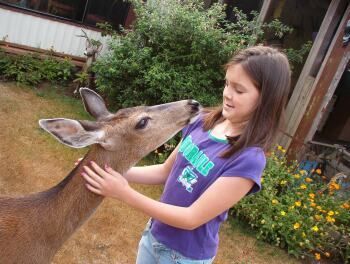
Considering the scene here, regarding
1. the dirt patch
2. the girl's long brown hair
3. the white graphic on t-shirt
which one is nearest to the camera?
the girl's long brown hair

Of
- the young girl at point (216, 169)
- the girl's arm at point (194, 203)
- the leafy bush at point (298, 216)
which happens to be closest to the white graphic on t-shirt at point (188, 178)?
the young girl at point (216, 169)

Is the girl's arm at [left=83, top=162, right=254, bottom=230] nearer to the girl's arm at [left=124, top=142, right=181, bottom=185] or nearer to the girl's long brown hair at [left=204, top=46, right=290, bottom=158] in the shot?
the girl's long brown hair at [left=204, top=46, right=290, bottom=158]

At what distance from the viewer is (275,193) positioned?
18.3 feet

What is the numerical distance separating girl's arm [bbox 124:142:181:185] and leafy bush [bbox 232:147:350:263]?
2.84m

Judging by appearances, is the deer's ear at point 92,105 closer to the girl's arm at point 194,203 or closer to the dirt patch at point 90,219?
the girl's arm at point 194,203

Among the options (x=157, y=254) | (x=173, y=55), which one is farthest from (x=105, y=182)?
(x=173, y=55)

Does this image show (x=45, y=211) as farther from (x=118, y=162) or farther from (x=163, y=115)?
(x=163, y=115)

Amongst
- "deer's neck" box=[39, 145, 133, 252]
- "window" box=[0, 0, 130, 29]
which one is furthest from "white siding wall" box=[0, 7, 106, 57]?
"deer's neck" box=[39, 145, 133, 252]

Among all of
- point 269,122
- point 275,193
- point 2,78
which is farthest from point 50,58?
point 269,122

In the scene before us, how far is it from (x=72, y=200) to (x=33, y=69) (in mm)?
6219

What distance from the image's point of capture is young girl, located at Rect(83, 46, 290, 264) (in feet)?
7.00

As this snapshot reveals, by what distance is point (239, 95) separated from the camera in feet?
7.30

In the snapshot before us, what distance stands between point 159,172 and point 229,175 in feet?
2.27

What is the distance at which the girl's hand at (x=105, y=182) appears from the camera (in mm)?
2189
